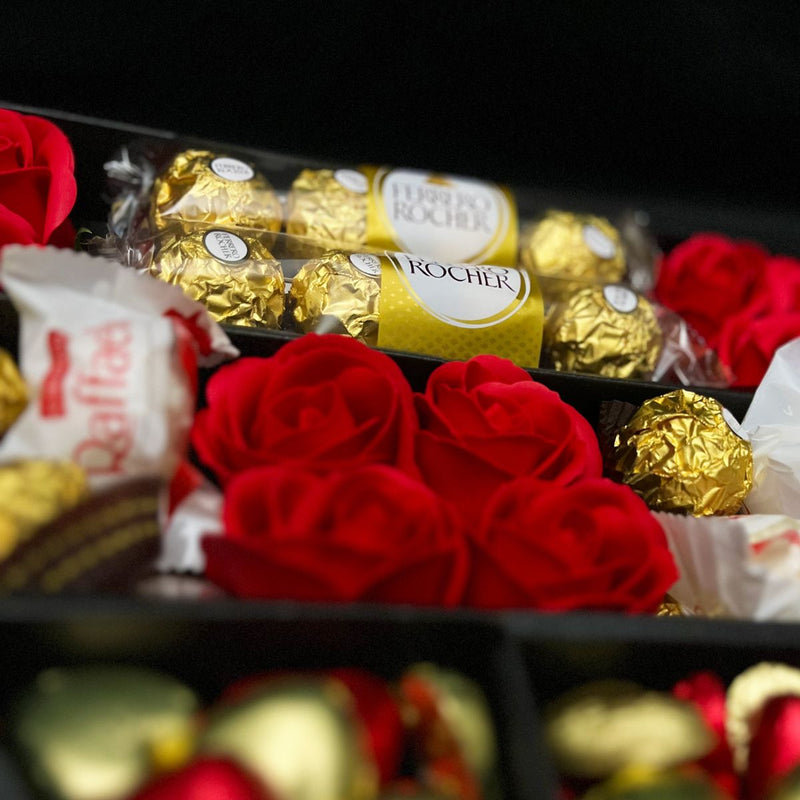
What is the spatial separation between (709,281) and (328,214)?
68 cm

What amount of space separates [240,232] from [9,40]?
481 mm

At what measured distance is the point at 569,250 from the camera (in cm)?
134

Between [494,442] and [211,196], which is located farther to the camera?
[211,196]

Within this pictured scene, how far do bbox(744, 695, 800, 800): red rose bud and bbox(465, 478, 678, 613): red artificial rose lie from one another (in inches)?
5.0

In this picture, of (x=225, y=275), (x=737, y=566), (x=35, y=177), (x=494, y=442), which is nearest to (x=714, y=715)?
(x=737, y=566)

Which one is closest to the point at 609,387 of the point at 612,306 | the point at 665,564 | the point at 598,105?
the point at 612,306

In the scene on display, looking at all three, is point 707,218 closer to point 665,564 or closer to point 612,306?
point 612,306

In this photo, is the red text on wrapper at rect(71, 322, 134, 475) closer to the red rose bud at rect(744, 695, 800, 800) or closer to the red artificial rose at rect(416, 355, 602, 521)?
the red artificial rose at rect(416, 355, 602, 521)

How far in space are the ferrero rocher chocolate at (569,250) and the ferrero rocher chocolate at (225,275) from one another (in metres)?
0.46

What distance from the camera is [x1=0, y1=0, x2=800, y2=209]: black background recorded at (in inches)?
49.8

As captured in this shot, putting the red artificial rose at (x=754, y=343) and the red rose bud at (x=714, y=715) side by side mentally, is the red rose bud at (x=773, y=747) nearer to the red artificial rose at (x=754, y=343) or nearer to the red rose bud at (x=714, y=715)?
the red rose bud at (x=714, y=715)

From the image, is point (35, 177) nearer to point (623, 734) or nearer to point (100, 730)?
point (100, 730)

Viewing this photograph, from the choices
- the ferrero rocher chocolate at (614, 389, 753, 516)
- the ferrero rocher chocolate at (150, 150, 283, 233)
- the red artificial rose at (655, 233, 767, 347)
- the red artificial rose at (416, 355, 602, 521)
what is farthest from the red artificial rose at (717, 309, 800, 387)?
the ferrero rocher chocolate at (150, 150, 283, 233)

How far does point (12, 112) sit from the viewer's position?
110 cm
